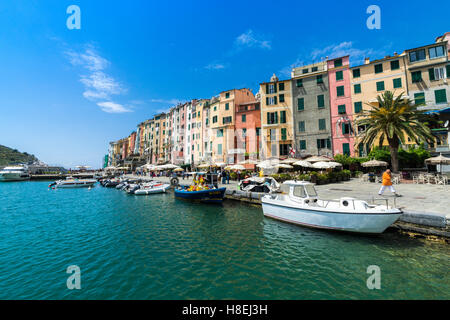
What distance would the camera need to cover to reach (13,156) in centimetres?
15262

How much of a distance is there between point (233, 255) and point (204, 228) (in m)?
4.36

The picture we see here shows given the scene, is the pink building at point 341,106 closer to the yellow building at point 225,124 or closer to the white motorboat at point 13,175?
the yellow building at point 225,124

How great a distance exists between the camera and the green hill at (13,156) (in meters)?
140

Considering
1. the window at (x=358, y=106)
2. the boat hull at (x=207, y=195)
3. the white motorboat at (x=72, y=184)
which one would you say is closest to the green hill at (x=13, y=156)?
the white motorboat at (x=72, y=184)

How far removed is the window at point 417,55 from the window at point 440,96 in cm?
533

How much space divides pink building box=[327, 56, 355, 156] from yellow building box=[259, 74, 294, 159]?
22.3ft

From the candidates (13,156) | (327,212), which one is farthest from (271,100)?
(13,156)

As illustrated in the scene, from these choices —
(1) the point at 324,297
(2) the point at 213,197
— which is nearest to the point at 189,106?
(2) the point at 213,197

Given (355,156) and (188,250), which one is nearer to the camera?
(188,250)

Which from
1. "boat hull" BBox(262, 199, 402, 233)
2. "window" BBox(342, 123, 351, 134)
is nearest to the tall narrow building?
"window" BBox(342, 123, 351, 134)

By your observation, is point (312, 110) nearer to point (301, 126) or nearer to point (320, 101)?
point (320, 101)
